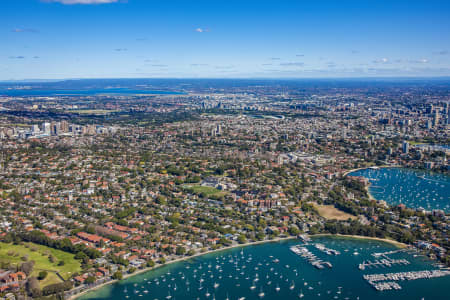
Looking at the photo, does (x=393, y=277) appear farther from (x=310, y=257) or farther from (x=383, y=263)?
A: (x=310, y=257)

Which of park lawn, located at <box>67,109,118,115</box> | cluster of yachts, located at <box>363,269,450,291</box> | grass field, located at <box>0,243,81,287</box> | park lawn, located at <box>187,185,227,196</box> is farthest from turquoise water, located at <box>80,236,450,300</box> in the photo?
park lawn, located at <box>67,109,118,115</box>

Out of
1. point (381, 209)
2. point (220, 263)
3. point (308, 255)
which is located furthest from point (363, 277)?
point (381, 209)

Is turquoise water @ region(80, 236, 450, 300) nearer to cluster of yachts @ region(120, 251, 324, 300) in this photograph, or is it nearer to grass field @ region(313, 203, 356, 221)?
cluster of yachts @ region(120, 251, 324, 300)

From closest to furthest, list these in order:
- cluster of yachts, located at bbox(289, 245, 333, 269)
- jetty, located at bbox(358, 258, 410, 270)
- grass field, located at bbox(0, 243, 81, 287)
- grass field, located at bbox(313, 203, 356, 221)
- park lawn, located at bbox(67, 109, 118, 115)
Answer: grass field, located at bbox(0, 243, 81, 287), jetty, located at bbox(358, 258, 410, 270), cluster of yachts, located at bbox(289, 245, 333, 269), grass field, located at bbox(313, 203, 356, 221), park lawn, located at bbox(67, 109, 118, 115)

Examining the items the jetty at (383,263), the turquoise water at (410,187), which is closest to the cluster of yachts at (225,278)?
the jetty at (383,263)

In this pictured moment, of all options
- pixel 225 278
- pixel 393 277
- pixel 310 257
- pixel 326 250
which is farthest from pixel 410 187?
pixel 225 278
